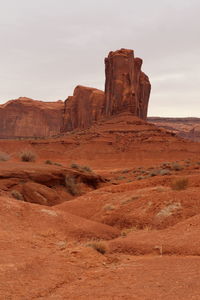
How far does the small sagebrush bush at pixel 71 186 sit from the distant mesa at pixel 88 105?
45323mm

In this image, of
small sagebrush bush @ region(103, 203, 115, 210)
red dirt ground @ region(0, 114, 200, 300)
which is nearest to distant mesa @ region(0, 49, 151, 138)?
red dirt ground @ region(0, 114, 200, 300)

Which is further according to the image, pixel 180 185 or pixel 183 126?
pixel 183 126

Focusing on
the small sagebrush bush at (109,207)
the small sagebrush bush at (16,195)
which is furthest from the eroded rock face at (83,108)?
the small sagebrush bush at (109,207)

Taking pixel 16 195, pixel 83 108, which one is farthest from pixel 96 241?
pixel 83 108

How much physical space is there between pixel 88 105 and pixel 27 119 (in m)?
37.0

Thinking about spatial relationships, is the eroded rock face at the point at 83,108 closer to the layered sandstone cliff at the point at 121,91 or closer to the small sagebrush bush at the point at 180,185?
the layered sandstone cliff at the point at 121,91

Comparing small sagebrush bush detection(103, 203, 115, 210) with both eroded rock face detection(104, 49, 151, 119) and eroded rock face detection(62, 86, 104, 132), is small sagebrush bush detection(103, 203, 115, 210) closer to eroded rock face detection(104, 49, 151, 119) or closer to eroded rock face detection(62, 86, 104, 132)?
eroded rock face detection(104, 49, 151, 119)

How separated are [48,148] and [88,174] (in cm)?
3289

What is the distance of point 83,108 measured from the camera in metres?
82.9

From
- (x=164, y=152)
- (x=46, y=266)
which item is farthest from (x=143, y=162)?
(x=46, y=266)

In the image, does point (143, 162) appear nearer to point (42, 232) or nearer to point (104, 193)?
point (104, 193)

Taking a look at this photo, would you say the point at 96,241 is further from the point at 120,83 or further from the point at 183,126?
the point at 183,126

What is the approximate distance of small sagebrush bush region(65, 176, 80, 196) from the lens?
20.2 metres

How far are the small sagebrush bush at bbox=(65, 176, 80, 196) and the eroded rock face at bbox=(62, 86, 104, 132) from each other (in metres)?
55.6
